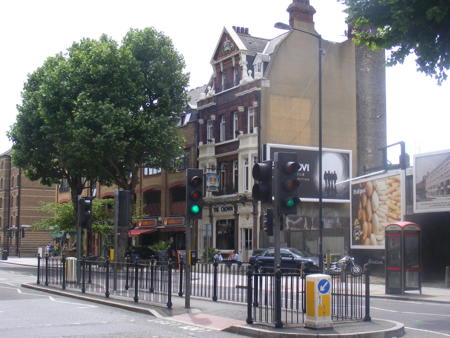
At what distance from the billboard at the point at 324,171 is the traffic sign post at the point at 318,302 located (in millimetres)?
30101

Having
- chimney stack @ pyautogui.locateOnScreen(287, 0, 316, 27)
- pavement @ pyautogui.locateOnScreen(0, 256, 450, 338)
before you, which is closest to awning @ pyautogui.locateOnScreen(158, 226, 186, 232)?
chimney stack @ pyautogui.locateOnScreen(287, 0, 316, 27)

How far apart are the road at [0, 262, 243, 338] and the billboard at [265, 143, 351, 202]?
2615 centimetres

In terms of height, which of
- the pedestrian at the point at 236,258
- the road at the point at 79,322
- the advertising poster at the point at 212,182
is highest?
the advertising poster at the point at 212,182

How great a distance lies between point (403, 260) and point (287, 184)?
492 inches

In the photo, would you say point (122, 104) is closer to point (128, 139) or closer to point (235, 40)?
point (128, 139)

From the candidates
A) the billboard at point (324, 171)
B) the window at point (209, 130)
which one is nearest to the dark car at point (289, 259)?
the billboard at point (324, 171)

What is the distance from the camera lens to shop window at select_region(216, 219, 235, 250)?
45906 mm

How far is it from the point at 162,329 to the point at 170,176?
39123 millimetres

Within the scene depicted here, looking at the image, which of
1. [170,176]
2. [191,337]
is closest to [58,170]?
[170,176]

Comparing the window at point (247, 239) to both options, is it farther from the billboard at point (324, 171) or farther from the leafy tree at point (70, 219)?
the leafy tree at point (70, 219)

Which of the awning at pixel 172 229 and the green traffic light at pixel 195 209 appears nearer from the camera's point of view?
the green traffic light at pixel 195 209

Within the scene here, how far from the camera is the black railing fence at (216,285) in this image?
45.0 feet

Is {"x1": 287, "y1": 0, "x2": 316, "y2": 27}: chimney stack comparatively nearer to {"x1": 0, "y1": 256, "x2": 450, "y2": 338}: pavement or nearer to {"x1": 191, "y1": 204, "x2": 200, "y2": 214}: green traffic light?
{"x1": 0, "y1": 256, "x2": 450, "y2": 338}: pavement

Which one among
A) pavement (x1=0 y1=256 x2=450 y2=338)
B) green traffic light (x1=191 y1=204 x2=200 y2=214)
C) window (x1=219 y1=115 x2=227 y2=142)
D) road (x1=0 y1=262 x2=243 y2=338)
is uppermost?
window (x1=219 y1=115 x2=227 y2=142)
